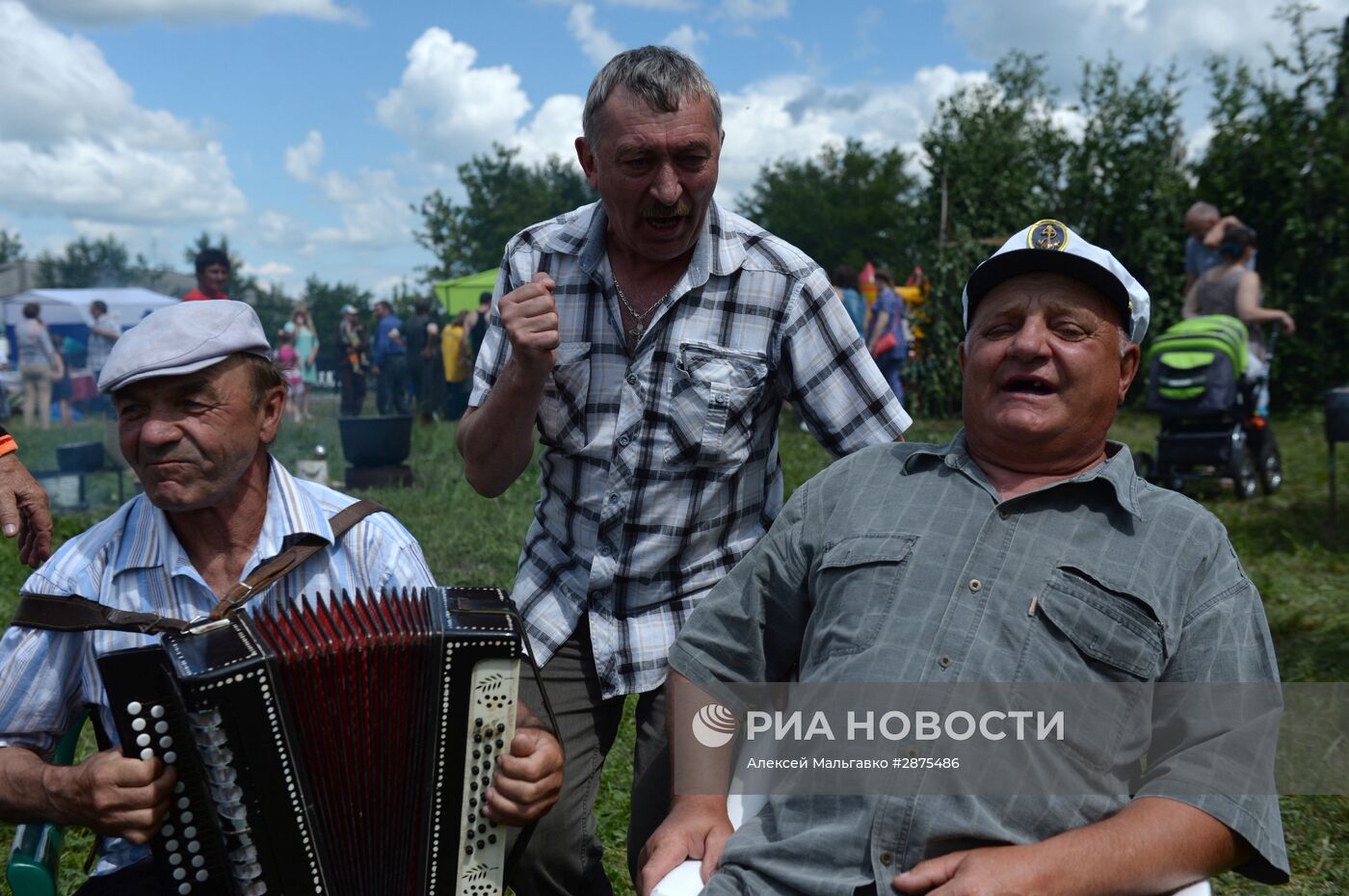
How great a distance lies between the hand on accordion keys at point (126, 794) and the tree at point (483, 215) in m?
44.7

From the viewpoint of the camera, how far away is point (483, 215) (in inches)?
1965

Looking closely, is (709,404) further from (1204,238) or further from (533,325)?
(1204,238)

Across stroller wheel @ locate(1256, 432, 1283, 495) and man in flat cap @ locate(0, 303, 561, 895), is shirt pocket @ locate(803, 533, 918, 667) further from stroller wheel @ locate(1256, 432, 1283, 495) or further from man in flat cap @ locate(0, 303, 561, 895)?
stroller wheel @ locate(1256, 432, 1283, 495)

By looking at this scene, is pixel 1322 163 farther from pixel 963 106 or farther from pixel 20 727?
pixel 20 727

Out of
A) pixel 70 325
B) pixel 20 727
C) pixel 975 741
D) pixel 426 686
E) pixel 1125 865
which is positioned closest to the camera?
pixel 1125 865

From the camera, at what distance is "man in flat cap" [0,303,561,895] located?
2383 millimetres

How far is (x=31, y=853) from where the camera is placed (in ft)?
7.61

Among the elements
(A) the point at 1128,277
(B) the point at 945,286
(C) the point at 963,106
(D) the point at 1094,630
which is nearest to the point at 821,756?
(D) the point at 1094,630

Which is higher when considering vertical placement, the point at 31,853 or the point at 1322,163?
the point at 1322,163

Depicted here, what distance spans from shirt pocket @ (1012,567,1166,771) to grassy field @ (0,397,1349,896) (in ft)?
6.41

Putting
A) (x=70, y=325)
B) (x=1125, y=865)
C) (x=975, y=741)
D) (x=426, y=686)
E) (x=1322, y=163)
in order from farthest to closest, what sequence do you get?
(x=70, y=325) → (x=1322, y=163) → (x=426, y=686) → (x=975, y=741) → (x=1125, y=865)

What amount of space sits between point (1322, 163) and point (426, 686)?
1557cm

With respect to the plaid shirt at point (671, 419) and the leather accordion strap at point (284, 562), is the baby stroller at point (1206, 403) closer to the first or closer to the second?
the plaid shirt at point (671, 419)

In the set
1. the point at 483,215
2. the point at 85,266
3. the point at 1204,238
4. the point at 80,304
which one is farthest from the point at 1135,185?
the point at 85,266
